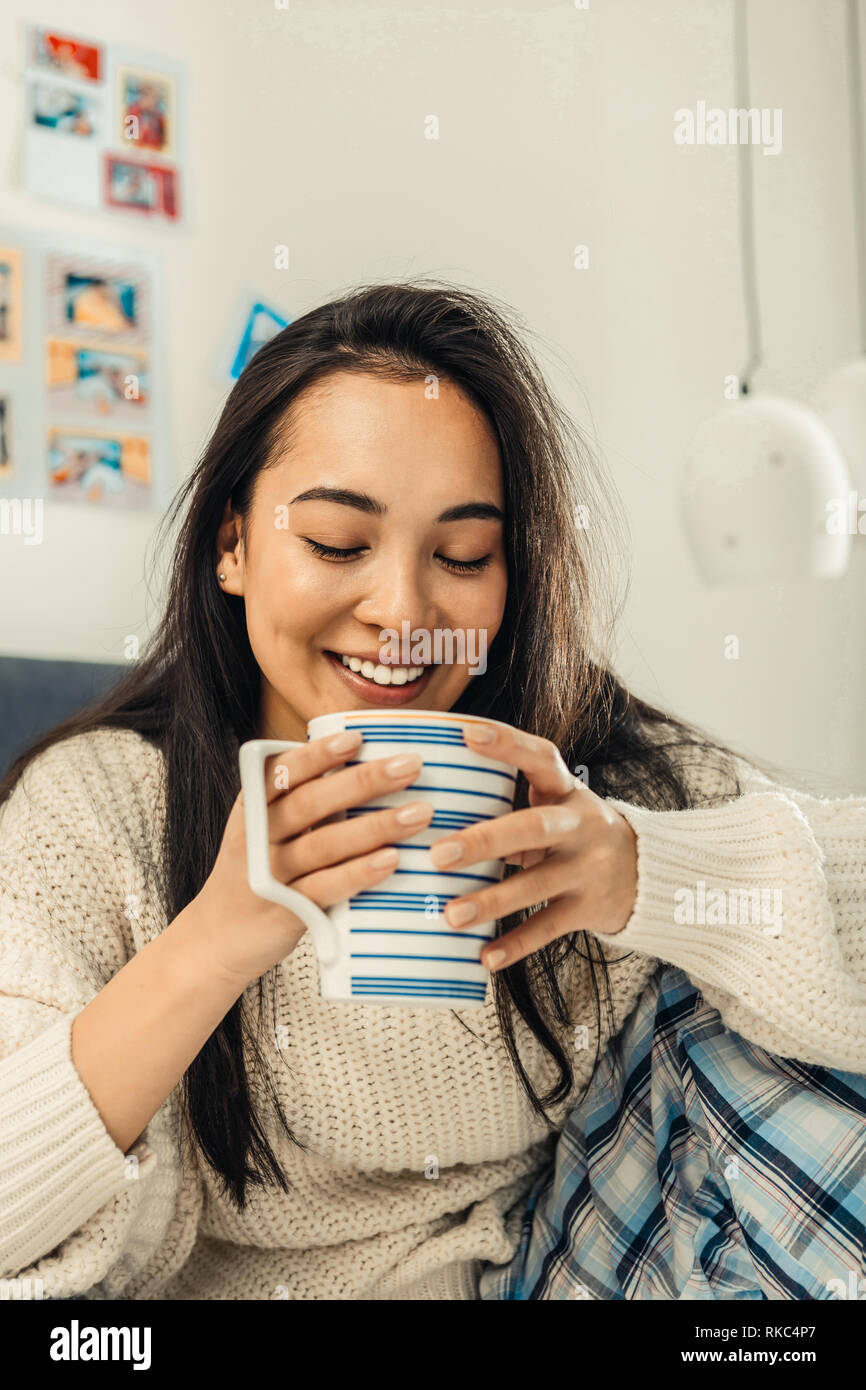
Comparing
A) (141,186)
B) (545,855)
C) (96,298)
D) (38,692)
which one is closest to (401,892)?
(545,855)

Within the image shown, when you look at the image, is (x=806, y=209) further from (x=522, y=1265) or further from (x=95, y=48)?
(x=522, y=1265)

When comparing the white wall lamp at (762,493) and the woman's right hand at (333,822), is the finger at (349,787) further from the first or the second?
the white wall lamp at (762,493)

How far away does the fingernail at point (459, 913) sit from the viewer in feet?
1.89

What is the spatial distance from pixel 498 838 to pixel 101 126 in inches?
62.7

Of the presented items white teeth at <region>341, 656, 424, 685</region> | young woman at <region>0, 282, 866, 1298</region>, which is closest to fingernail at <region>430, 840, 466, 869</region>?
young woman at <region>0, 282, 866, 1298</region>

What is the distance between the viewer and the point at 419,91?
6.70 feet

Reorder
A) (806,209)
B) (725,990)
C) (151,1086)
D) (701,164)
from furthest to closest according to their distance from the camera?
1. (806,209)
2. (701,164)
3. (725,990)
4. (151,1086)

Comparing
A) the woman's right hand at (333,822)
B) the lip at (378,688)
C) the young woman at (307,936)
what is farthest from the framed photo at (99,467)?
the woman's right hand at (333,822)

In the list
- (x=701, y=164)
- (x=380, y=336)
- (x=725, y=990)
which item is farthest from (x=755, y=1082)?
(x=701, y=164)

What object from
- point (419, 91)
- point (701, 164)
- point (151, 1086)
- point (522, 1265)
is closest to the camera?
point (151, 1086)

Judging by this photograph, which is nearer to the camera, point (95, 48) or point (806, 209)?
point (95, 48)

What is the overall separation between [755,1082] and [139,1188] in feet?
1.42

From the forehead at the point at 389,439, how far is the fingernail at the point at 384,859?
0.40m

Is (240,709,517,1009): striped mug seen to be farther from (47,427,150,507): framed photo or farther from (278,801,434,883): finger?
(47,427,150,507): framed photo
